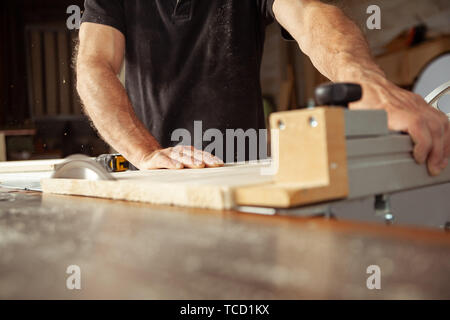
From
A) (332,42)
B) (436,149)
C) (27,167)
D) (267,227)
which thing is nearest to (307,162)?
(267,227)

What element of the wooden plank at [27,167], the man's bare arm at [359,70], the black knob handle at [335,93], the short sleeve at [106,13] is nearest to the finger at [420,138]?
the man's bare arm at [359,70]

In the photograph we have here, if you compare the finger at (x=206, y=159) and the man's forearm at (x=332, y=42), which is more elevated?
the man's forearm at (x=332, y=42)

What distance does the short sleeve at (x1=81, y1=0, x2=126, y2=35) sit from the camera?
5.75 feet

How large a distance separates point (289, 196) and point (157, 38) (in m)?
1.37

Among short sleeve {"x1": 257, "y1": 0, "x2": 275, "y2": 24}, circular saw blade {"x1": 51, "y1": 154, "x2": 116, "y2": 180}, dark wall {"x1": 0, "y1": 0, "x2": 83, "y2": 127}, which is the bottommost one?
circular saw blade {"x1": 51, "y1": 154, "x2": 116, "y2": 180}

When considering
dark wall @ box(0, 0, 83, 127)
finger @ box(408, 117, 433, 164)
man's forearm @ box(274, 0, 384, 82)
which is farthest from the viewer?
dark wall @ box(0, 0, 83, 127)

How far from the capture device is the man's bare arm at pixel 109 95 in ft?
A: 4.87

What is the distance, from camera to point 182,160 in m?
1.16

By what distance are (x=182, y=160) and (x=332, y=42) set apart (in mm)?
491

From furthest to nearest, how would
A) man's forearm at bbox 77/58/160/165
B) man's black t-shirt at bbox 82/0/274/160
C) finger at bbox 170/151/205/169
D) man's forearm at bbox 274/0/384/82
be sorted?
man's black t-shirt at bbox 82/0/274/160 < man's forearm at bbox 77/58/160/165 < finger at bbox 170/151/205/169 < man's forearm at bbox 274/0/384/82

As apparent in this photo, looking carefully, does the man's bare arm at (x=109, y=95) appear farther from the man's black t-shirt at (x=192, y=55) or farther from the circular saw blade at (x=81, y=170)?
the circular saw blade at (x=81, y=170)

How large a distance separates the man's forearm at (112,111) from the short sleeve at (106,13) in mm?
165

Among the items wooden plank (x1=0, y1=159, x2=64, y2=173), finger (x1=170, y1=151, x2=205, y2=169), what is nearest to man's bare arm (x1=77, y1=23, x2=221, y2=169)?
finger (x1=170, y1=151, x2=205, y2=169)

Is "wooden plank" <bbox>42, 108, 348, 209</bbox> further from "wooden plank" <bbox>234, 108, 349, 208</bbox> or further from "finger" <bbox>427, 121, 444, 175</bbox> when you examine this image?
"finger" <bbox>427, 121, 444, 175</bbox>
